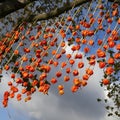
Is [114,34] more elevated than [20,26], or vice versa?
[20,26]

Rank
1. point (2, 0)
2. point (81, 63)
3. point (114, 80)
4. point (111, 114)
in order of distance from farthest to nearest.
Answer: point (111, 114) → point (114, 80) → point (2, 0) → point (81, 63)

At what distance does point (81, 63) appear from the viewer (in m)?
5.48

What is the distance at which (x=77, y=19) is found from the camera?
37.9 ft

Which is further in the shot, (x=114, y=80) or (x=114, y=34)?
(x=114, y=80)

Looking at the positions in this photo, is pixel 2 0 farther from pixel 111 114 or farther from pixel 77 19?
pixel 111 114

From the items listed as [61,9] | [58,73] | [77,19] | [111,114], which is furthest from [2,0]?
[111,114]

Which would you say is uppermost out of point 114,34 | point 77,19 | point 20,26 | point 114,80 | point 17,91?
point 114,80

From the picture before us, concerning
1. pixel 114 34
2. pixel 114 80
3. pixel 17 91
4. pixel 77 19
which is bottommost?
pixel 17 91

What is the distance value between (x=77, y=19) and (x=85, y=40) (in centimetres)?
582

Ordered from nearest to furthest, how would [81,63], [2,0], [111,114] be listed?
[81,63], [2,0], [111,114]

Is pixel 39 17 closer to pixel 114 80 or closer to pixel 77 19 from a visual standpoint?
pixel 77 19

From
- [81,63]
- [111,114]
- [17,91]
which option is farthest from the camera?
[111,114]

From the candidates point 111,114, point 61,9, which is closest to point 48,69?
point 61,9

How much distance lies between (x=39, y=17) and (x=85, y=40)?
2570mm
